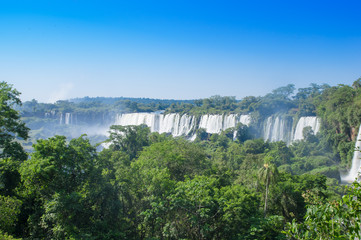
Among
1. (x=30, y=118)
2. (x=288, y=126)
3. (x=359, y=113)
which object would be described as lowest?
(x=30, y=118)

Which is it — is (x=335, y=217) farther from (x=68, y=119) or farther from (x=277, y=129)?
(x=68, y=119)

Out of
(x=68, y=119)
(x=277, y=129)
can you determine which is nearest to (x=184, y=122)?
(x=277, y=129)

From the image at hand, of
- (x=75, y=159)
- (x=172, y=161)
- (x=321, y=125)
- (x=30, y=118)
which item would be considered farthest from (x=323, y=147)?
(x=30, y=118)

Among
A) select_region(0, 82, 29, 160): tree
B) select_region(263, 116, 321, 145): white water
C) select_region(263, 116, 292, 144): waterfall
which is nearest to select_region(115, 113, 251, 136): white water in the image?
select_region(263, 116, 292, 144): waterfall

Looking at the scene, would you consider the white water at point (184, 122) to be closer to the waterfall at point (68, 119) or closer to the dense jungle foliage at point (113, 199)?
the waterfall at point (68, 119)

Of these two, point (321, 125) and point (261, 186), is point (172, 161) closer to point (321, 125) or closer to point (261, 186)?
point (261, 186)

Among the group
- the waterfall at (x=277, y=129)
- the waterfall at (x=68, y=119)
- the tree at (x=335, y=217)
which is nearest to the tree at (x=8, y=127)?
the tree at (x=335, y=217)

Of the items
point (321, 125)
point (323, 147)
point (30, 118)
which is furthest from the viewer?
point (30, 118)
